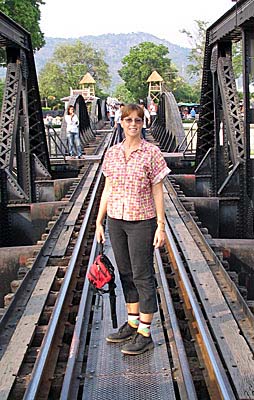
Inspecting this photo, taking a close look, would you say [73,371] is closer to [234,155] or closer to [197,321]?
[197,321]

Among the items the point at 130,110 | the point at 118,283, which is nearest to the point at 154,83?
the point at 118,283

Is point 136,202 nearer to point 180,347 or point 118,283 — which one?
point 180,347

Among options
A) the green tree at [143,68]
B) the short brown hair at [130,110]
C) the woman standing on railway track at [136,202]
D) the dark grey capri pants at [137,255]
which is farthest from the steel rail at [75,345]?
the green tree at [143,68]

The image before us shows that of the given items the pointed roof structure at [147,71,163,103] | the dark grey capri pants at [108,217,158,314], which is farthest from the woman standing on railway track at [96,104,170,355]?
the pointed roof structure at [147,71,163,103]

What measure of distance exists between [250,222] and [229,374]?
6480mm

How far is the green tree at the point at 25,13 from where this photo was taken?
162 feet

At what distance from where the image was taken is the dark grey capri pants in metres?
5.03

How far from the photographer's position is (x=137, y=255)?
16.6 feet

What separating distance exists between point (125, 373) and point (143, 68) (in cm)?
11382

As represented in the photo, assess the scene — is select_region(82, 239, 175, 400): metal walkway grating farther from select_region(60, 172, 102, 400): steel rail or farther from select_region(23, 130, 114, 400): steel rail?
select_region(23, 130, 114, 400): steel rail

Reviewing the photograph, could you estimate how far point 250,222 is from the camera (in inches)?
429

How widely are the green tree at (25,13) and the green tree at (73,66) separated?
81324 mm

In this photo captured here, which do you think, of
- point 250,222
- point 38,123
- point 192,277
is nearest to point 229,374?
point 192,277

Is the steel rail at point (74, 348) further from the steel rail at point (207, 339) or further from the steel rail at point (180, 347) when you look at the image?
the steel rail at point (207, 339)
